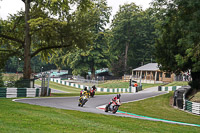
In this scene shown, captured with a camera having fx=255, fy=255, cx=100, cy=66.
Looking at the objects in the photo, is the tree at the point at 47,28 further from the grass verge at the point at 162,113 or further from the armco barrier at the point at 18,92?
the grass verge at the point at 162,113

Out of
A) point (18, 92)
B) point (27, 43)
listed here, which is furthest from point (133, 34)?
point (18, 92)

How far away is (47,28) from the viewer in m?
25.3

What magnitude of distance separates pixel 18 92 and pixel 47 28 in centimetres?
708

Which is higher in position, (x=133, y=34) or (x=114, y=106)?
(x=133, y=34)

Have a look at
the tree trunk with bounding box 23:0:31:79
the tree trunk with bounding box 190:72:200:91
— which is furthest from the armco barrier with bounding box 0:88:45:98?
the tree trunk with bounding box 190:72:200:91

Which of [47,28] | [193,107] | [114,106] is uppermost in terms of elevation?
[47,28]

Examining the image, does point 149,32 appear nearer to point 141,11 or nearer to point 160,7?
point 141,11

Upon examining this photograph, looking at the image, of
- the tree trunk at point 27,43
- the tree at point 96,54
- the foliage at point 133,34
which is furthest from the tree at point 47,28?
the foliage at point 133,34

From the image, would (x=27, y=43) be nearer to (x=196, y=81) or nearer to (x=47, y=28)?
(x=47, y=28)

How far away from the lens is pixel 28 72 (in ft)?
86.7

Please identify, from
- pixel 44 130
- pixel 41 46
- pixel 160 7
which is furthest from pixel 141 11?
pixel 44 130

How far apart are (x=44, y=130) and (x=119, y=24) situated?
66607mm

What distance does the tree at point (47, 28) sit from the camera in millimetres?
25547

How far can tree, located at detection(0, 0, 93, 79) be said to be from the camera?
25547 millimetres
